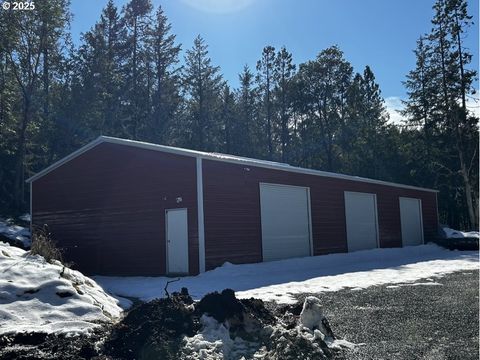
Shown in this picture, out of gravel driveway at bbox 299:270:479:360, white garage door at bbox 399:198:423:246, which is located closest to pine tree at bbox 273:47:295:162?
white garage door at bbox 399:198:423:246

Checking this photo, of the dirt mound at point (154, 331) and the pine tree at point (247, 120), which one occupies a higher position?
the pine tree at point (247, 120)

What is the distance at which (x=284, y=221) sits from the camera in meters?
17.3

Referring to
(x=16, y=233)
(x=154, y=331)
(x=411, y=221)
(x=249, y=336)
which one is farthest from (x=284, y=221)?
(x=154, y=331)

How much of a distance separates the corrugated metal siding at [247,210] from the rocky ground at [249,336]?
739 cm

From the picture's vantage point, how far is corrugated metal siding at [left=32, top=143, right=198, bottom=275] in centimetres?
1491

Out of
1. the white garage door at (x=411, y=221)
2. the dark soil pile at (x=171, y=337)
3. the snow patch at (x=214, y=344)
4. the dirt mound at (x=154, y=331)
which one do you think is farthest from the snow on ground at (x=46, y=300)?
the white garage door at (x=411, y=221)

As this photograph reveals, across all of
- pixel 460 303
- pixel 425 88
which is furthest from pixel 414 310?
pixel 425 88

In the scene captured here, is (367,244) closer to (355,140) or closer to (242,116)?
(355,140)

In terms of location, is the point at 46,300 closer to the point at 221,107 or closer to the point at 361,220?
the point at 361,220

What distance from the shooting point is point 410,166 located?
135 feet

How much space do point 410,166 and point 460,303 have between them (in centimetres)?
3427

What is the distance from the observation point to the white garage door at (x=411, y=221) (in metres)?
25.5

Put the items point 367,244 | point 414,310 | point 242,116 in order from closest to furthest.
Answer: point 414,310
point 367,244
point 242,116

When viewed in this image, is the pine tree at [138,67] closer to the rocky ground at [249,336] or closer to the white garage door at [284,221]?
the white garage door at [284,221]
